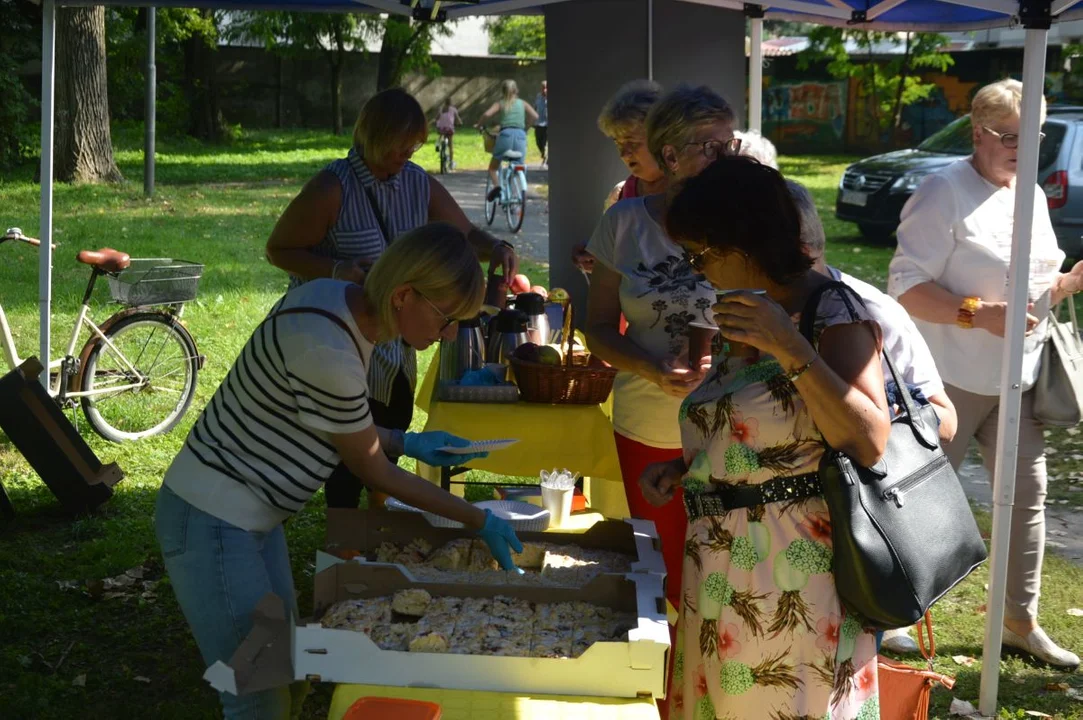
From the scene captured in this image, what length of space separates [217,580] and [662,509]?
126cm

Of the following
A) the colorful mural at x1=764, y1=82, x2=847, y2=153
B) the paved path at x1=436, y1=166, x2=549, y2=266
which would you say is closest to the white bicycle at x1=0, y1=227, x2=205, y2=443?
the paved path at x1=436, y1=166, x2=549, y2=266

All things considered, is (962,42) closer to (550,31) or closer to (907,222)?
(550,31)

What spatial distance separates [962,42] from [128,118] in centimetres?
2044

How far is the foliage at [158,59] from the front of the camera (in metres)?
21.8

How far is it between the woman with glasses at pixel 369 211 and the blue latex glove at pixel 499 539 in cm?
157

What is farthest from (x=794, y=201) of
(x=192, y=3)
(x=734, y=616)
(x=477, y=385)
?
(x=192, y=3)

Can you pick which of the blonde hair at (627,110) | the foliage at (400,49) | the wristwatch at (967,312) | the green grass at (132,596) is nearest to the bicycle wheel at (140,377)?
the green grass at (132,596)

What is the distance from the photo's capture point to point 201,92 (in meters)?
25.4

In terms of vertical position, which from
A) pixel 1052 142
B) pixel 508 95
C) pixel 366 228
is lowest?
pixel 366 228

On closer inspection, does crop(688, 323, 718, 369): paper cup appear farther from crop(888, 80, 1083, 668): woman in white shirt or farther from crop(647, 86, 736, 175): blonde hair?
crop(888, 80, 1083, 668): woman in white shirt

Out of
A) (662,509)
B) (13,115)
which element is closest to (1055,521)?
(662,509)

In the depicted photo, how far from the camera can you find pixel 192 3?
18.6 ft

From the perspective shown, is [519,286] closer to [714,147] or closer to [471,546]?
[714,147]

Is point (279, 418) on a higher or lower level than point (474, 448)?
higher
